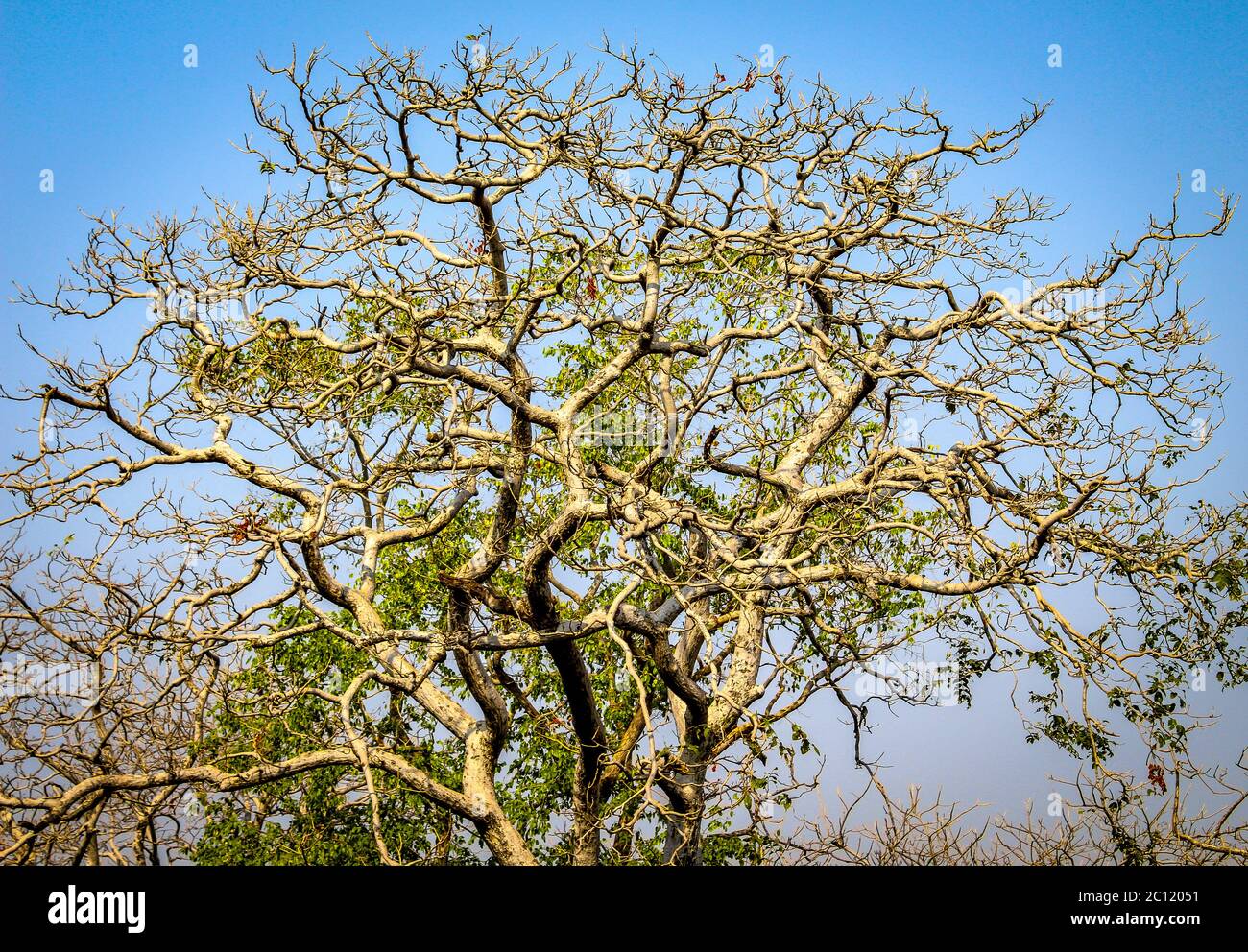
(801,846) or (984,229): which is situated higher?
(984,229)

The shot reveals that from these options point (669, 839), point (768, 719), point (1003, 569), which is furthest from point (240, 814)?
point (1003, 569)

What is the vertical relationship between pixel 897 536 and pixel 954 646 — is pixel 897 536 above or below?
above

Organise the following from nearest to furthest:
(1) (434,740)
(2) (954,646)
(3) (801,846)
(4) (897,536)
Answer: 1. (3) (801,846)
2. (2) (954,646)
3. (4) (897,536)
4. (1) (434,740)

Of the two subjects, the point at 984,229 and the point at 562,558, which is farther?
the point at 984,229

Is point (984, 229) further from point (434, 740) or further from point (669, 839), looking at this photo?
point (434, 740)

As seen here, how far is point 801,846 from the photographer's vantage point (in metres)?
8.08

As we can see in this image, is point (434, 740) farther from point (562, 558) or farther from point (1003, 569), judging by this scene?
point (1003, 569)
